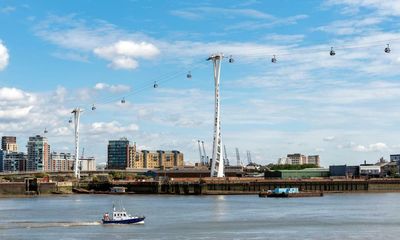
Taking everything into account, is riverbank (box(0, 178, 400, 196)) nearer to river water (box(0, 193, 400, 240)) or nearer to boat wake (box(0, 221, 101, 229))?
river water (box(0, 193, 400, 240))

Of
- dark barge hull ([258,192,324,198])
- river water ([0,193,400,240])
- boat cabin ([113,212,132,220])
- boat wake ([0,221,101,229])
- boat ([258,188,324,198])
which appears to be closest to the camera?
river water ([0,193,400,240])

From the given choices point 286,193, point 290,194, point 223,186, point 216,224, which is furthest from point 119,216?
point 223,186

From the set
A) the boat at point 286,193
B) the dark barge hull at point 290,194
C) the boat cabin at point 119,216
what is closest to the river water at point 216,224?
the boat cabin at point 119,216

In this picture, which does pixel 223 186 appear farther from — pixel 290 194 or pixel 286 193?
pixel 290 194

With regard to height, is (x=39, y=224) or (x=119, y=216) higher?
(x=119, y=216)

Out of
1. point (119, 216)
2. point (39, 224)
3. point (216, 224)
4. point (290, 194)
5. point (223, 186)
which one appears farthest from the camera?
point (223, 186)

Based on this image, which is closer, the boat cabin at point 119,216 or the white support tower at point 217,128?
the boat cabin at point 119,216

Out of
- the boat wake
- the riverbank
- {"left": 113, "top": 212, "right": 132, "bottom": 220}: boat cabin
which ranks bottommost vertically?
the boat wake

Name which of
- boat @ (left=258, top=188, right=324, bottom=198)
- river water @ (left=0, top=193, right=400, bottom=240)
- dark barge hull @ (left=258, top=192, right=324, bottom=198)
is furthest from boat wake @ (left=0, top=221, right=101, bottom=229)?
boat @ (left=258, top=188, right=324, bottom=198)

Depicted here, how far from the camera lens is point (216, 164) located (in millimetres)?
177625

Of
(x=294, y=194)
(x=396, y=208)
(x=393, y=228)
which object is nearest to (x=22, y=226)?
(x=393, y=228)

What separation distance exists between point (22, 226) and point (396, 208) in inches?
2233

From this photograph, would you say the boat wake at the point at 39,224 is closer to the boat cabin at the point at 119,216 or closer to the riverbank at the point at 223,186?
the boat cabin at the point at 119,216

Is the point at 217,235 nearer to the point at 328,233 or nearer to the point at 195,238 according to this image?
the point at 195,238
